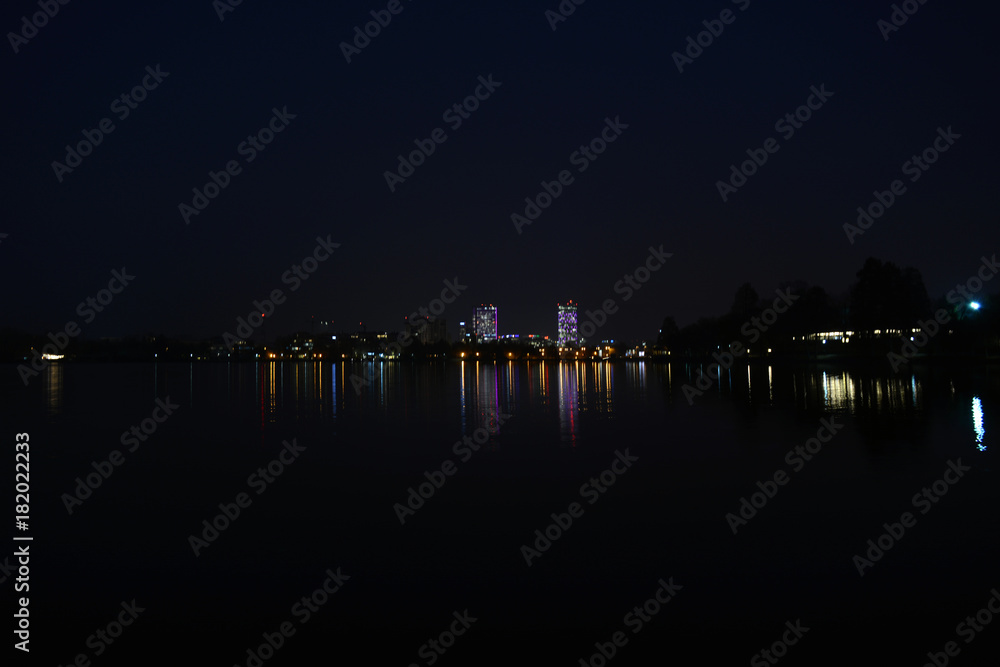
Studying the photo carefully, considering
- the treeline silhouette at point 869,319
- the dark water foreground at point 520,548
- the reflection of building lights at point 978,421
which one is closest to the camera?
the dark water foreground at point 520,548

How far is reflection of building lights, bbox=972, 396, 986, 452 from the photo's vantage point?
1366 centimetres

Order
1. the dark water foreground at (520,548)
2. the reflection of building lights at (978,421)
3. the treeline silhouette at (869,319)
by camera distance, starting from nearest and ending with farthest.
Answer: the dark water foreground at (520,548) → the reflection of building lights at (978,421) → the treeline silhouette at (869,319)

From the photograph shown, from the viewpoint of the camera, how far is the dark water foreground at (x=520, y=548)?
545cm

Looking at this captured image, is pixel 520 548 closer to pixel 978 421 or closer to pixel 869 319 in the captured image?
pixel 978 421

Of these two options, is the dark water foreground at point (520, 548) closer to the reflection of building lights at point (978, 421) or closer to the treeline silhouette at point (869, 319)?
the reflection of building lights at point (978, 421)

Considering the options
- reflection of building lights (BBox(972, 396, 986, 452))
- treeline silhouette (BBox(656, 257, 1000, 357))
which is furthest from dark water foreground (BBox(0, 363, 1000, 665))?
treeline silhouette (BBox(656, 257, 1000, 357))

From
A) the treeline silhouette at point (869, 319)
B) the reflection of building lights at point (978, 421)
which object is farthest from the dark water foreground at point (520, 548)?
the treeline silhouette at point (869, 319)

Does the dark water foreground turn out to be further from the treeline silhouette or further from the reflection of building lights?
the treeline silhouette

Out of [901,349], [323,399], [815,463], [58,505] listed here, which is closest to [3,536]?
[58,505]

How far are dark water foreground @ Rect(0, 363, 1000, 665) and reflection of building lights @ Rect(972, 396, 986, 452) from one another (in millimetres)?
354

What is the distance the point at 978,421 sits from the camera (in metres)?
17.3

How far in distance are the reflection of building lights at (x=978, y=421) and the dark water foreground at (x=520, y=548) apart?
1.16ft

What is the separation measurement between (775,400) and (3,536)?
22.9 m

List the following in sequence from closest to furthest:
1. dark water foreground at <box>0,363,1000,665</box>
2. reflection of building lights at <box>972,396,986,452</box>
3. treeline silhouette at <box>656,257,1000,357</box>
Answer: dark water foreground at <box>0,363,1000,665</box> → reflection of building lights at <box>972,396,986,452</box> → treeline silhouette at <box>656,257,1000,357</box>
